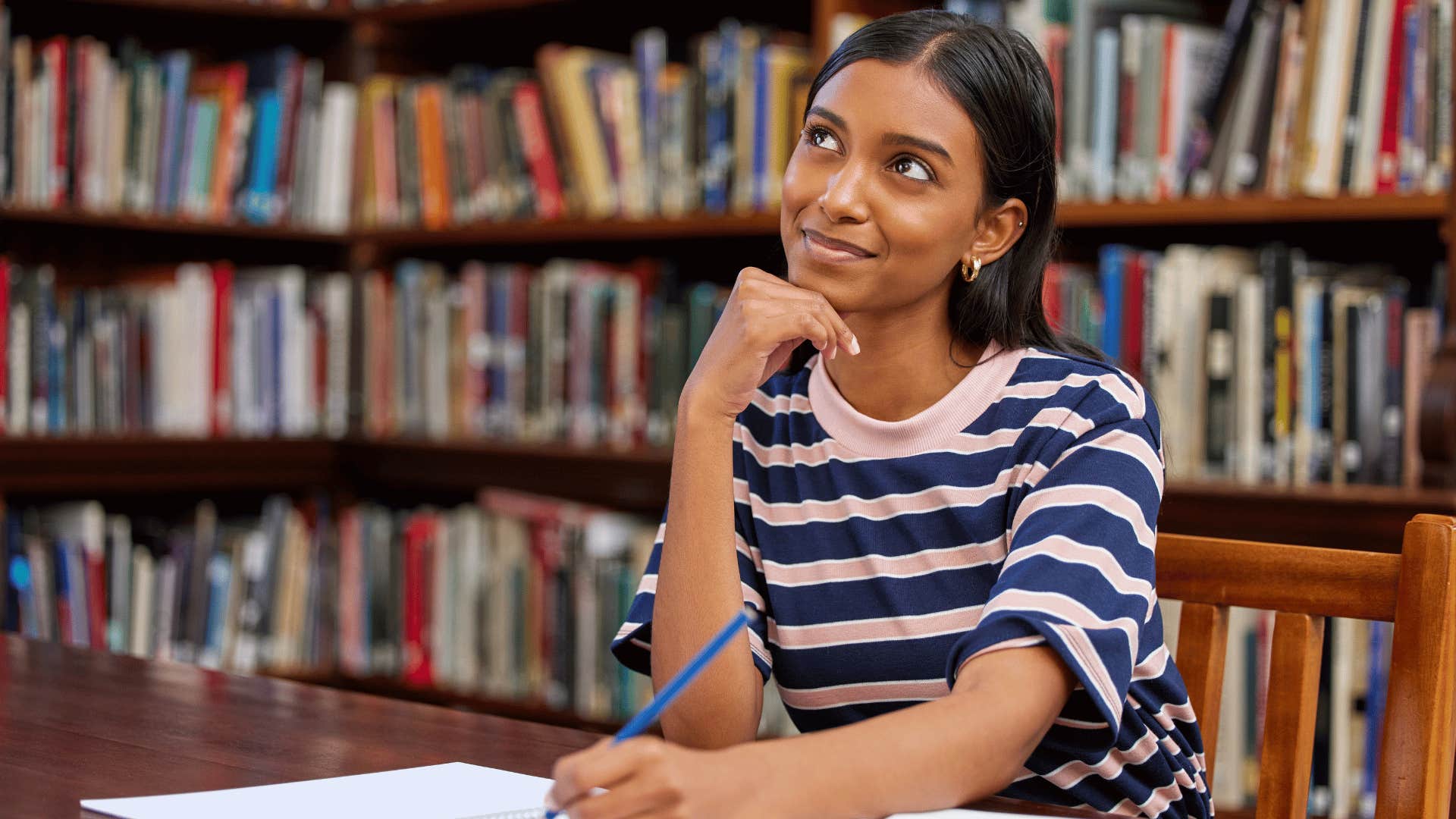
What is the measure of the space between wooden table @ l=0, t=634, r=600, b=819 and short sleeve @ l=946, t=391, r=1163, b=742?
0.95 ft

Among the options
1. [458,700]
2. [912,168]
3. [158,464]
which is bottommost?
[458,700]

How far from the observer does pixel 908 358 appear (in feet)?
4.05

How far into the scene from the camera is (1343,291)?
194 centimetres

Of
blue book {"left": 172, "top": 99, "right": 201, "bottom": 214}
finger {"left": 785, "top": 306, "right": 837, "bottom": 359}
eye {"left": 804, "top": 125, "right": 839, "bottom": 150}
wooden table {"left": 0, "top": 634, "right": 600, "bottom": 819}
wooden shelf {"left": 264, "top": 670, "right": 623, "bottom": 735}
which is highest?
blue book {"left": 172, "top": 99, "right": 201, "bottom": 214}

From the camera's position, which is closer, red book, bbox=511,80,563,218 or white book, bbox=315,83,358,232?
red book, bbox=511,80,563,218

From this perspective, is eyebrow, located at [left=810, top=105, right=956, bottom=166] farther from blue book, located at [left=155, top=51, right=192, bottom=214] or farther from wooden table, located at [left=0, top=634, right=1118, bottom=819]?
blue book, located at [left=155, top=51, right=192, bottom=214]

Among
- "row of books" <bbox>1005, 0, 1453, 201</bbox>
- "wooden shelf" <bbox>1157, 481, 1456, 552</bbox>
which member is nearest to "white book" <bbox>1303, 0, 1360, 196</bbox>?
"row of books" <bbox>1005, 0, 1453, 201</bbox>

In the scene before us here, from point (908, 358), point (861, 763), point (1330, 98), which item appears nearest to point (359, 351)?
point (1330, 98)

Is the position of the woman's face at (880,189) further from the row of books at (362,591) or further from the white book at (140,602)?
the white book at (140,602)

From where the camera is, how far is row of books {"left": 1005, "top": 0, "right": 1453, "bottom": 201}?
190 centimetres

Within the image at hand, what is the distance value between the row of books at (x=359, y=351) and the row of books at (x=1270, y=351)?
69 cm

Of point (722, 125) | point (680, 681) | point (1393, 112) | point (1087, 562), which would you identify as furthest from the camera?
point (722, 125)

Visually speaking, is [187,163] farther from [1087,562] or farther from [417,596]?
[1087,562]

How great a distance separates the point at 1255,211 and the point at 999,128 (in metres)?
0.96
